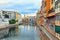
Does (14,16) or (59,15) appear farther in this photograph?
(14,16)

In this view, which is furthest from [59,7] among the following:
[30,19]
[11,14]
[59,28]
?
[30,19]

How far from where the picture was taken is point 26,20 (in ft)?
466

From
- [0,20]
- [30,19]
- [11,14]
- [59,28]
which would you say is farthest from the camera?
[30,19]

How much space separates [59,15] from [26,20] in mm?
122147

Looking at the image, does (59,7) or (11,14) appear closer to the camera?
(59,7)

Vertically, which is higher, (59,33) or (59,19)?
(59,19)

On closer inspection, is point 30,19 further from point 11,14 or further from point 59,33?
point 59,33

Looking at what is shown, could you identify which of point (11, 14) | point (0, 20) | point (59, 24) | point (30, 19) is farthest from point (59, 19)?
point (30, 19)

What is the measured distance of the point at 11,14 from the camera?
124 meters

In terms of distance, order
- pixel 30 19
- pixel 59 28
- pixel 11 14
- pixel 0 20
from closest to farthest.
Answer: pixel 59 28 → pixel 0 20 → pixel 11 14 → pixel 30 19

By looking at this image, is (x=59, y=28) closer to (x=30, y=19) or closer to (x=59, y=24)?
(x=59, y=24)

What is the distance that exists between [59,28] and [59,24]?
0.62 meters

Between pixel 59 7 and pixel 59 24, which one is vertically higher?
pixel 59 7

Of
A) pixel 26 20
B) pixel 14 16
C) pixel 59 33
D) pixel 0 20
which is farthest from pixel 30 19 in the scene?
pixel 59 33
